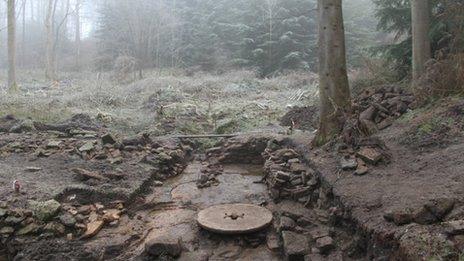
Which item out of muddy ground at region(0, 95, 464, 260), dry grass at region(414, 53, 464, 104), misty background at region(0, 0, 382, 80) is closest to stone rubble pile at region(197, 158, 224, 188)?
muddy ground at region(0, 95, 464, 260)

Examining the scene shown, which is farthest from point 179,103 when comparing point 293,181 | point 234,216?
point 234,216

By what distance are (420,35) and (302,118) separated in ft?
14.6

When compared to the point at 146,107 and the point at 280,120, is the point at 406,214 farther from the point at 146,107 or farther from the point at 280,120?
the point at 146,107

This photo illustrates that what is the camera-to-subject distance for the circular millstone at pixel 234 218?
5.22 m

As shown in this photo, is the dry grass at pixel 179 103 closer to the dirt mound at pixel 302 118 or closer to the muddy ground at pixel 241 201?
the dirt mound at pixel 302 118

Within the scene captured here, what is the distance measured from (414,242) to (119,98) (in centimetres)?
1339

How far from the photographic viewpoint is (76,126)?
10555 mm

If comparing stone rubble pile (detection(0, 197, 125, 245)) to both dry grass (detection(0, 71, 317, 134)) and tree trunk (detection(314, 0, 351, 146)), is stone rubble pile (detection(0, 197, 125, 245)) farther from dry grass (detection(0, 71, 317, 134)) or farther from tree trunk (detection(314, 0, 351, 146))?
dry grass (detection(0, 71, 317, 134))

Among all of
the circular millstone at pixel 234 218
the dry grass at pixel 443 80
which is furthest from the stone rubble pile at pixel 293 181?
the dry grass at pixel 443 80

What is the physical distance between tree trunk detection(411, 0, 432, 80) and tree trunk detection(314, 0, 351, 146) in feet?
7.23

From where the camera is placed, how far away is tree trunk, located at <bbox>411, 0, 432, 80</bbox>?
331 inches

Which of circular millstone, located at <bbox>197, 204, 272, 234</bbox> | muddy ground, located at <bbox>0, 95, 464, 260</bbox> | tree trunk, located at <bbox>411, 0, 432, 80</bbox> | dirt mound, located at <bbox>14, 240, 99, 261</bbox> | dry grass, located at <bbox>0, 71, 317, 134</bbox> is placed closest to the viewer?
muddy ground, located at <bbox>0, 95, 464, 260</bbox>

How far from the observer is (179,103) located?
14.1 metres

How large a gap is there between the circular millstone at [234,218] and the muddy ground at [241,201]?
151 mm
